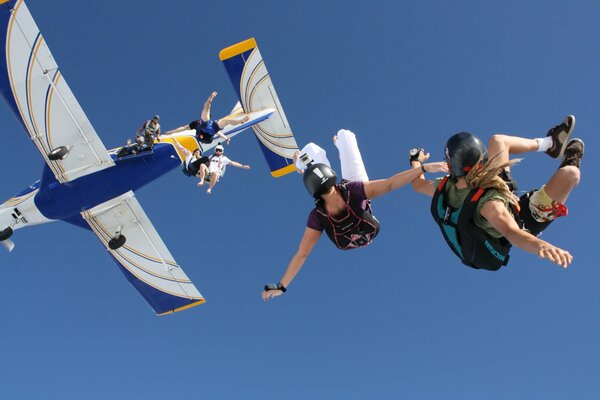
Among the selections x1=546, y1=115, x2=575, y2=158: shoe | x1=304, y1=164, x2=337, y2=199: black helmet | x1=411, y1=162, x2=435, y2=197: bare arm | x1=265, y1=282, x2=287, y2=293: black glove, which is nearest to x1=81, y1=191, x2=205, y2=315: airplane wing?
x1=265, y1=282, x2=287, y2=293: black glove

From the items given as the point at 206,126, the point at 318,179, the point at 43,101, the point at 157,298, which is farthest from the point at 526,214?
the point at 157,298

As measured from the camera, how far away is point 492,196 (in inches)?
A: 164

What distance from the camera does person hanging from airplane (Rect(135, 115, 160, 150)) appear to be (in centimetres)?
1179

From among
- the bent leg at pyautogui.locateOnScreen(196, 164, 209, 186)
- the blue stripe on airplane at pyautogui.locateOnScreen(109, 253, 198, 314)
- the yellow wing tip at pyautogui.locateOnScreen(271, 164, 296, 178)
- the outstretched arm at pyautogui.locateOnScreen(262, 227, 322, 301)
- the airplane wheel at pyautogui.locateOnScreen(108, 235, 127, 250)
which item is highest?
the outstretched arm at pyautogui.locateOnScreen(262, 227, 322, 301)

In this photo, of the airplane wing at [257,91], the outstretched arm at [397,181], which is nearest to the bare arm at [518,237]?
the outstretched arm at [397,181]

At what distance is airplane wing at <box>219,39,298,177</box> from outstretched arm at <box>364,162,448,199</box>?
872 cm

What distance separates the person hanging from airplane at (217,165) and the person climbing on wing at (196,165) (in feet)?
0.68

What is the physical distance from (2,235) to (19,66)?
4.33m

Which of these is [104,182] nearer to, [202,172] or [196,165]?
[196,165]

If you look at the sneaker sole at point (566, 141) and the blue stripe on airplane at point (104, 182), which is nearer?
the sneaker sole at point (566, 141)

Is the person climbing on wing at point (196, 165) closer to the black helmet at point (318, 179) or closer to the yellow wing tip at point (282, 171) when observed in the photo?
the yellow wing tip at point (282, 171)

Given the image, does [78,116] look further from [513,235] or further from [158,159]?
[513,235]

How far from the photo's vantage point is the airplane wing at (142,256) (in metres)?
13.0

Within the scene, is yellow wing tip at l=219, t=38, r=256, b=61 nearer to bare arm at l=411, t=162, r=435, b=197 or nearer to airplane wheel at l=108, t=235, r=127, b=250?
airplane wheel at l=108, t=235, r=127, b=250
